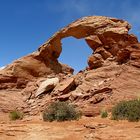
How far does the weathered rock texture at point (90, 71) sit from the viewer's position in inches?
929

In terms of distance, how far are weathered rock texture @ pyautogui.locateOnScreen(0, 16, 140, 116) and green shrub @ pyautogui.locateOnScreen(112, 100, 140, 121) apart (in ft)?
9.70

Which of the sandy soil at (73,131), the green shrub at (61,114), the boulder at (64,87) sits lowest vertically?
the sandy soil at (73,131)

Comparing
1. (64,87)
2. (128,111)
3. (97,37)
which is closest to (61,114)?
(128,111)

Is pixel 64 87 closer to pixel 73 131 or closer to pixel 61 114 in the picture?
pixel 61 114

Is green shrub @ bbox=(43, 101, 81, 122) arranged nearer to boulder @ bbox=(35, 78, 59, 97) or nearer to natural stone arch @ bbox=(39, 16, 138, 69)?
boulder @ bbox=(35, 78, 59, 97)

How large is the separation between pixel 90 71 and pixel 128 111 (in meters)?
10.8

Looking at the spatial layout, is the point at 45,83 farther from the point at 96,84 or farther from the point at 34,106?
the point at 96,84

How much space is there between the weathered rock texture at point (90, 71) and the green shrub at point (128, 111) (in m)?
2.96

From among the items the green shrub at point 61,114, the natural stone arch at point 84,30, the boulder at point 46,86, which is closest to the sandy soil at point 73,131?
the green shrub at point 61,114

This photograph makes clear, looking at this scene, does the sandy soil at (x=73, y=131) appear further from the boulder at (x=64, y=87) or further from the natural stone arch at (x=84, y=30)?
the natural stone arch at (x=84, y=30)

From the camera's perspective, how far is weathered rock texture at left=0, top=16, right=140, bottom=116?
2359 centimetres

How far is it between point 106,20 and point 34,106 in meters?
9.63

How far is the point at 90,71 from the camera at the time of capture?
27.6 m

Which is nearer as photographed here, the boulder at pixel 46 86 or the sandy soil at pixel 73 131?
the sandy soil at pixel 73 131
